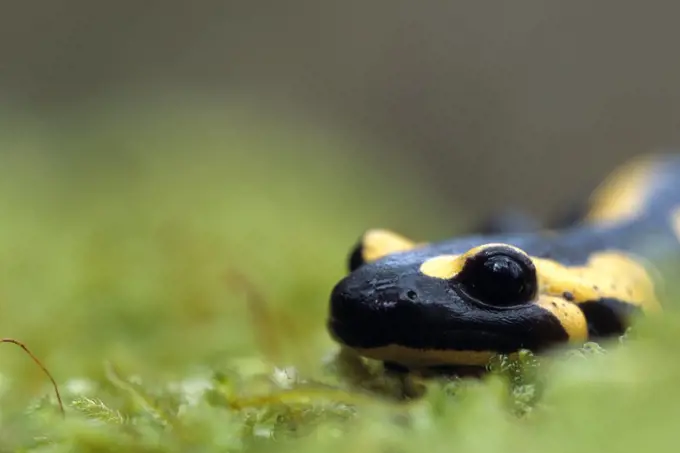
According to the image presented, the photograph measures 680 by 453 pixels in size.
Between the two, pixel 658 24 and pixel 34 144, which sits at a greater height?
pixel 658 24

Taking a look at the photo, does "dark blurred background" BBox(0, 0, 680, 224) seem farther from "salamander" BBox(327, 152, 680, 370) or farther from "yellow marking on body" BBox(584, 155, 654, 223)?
"salamander" BBox(327, 152, 680, 370)

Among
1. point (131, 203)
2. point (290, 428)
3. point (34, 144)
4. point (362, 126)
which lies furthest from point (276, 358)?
point (362, 126)

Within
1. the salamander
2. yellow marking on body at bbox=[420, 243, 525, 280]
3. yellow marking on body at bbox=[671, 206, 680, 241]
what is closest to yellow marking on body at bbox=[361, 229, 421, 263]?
the salamander

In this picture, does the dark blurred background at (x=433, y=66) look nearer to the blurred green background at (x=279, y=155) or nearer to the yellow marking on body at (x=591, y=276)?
the blurred green background at (x=279, y=155)

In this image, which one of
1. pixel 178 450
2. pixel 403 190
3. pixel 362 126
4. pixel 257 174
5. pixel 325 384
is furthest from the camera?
pixel 362 126

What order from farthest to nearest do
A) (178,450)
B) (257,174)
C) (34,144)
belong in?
(34,144) → (257,174) → (178,450)

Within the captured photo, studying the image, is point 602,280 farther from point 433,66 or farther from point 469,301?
point 433,66

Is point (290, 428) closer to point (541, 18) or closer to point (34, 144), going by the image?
point (34, 144)
